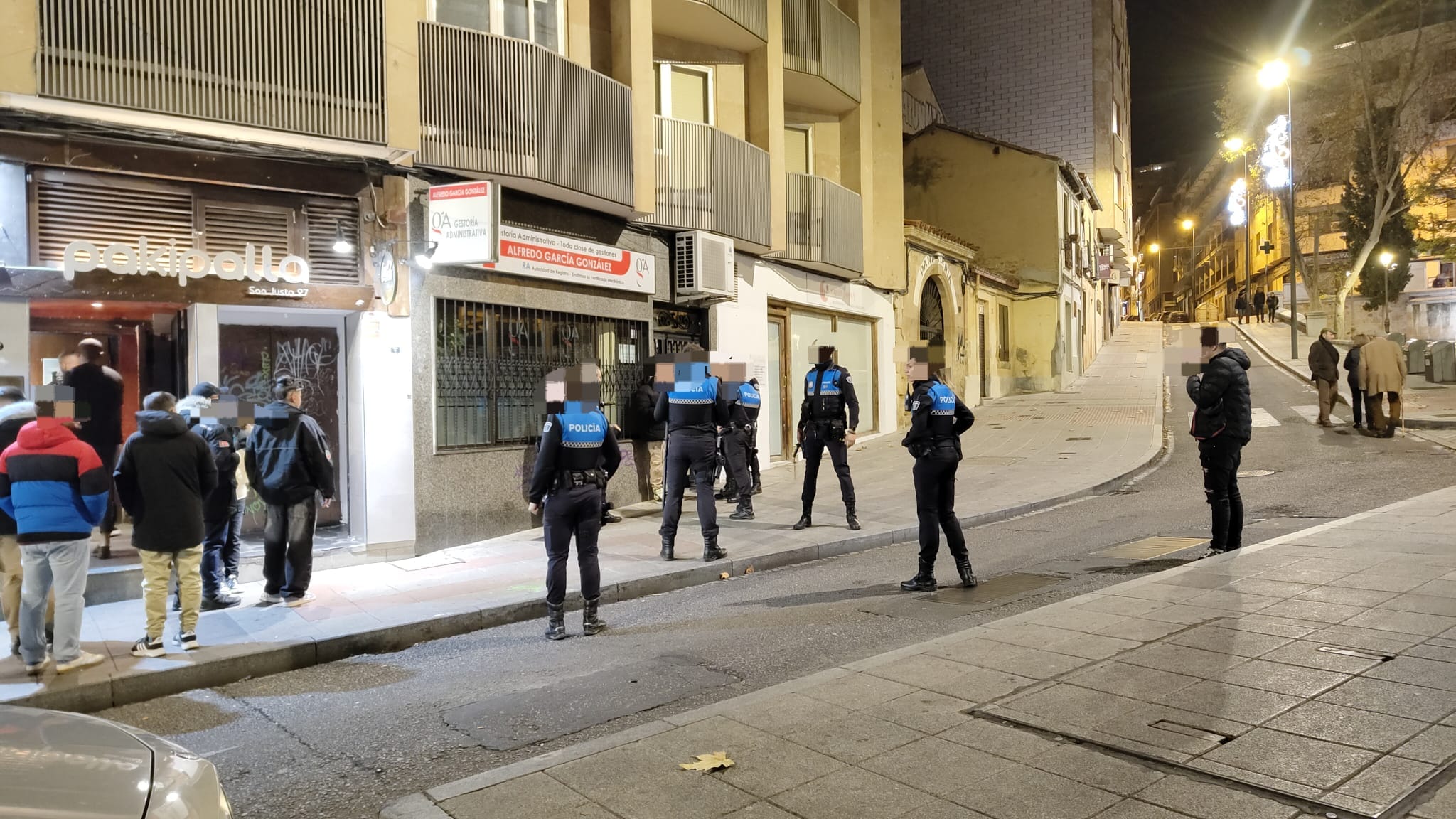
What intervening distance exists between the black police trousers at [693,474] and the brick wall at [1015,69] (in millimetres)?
37403

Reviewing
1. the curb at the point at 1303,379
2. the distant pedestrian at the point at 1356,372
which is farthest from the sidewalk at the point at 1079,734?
the curb at the point at 1303,379

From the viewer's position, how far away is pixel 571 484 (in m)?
6.64

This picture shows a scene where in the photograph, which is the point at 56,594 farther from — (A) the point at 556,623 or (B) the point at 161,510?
(A) the point at 556,623

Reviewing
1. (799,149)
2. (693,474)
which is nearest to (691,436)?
(693,474)

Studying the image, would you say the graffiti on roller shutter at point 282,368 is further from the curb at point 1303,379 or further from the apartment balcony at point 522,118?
the curb at point 1303,379

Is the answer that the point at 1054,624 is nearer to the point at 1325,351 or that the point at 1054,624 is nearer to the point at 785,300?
the point at 785,300

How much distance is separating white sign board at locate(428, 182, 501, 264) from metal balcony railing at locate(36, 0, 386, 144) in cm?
92

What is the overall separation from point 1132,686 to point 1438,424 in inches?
673

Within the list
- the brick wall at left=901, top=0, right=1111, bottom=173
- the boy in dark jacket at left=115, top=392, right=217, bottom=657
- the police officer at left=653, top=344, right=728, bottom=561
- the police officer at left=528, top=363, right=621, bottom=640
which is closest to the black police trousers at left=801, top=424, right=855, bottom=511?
the police officer at left=653, top=344, right=728, bottom=561

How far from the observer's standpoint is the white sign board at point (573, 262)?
11.1 meters

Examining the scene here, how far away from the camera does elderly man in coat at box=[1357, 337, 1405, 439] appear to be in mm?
15656

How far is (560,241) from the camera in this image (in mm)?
11836

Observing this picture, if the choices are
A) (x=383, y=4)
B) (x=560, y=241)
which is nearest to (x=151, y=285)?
(x=383, y=4)

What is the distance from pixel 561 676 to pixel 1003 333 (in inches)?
1090
